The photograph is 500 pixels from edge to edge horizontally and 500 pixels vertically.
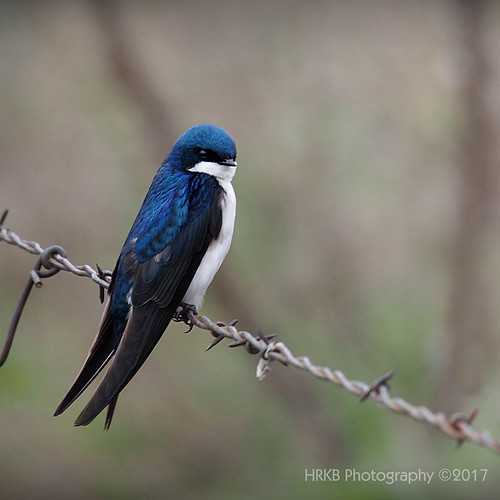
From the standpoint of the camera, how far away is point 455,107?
5.99 m

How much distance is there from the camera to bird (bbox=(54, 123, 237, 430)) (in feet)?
9.14

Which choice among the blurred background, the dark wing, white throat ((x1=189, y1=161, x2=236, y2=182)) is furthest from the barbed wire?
the blurred background

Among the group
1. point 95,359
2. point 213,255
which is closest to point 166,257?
point 213,255

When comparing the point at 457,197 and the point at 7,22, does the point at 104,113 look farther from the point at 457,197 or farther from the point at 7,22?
the point at 457,197

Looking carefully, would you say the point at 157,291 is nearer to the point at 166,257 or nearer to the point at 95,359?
the point at 166,257

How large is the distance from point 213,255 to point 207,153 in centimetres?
39

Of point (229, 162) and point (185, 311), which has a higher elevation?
point (229, 162)

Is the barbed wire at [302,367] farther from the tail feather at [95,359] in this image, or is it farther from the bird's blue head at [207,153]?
the bird's blue head at [207,153]

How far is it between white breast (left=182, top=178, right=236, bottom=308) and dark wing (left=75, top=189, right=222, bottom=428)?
41 millimetres

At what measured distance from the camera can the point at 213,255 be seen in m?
3.09

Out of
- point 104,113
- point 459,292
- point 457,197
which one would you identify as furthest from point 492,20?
point 104,113

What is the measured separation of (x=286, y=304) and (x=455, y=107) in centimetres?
185

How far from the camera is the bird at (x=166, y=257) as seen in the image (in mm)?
2785

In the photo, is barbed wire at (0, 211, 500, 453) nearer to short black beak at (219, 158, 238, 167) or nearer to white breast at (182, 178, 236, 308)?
white breast at (182, 178, 236, 308)
